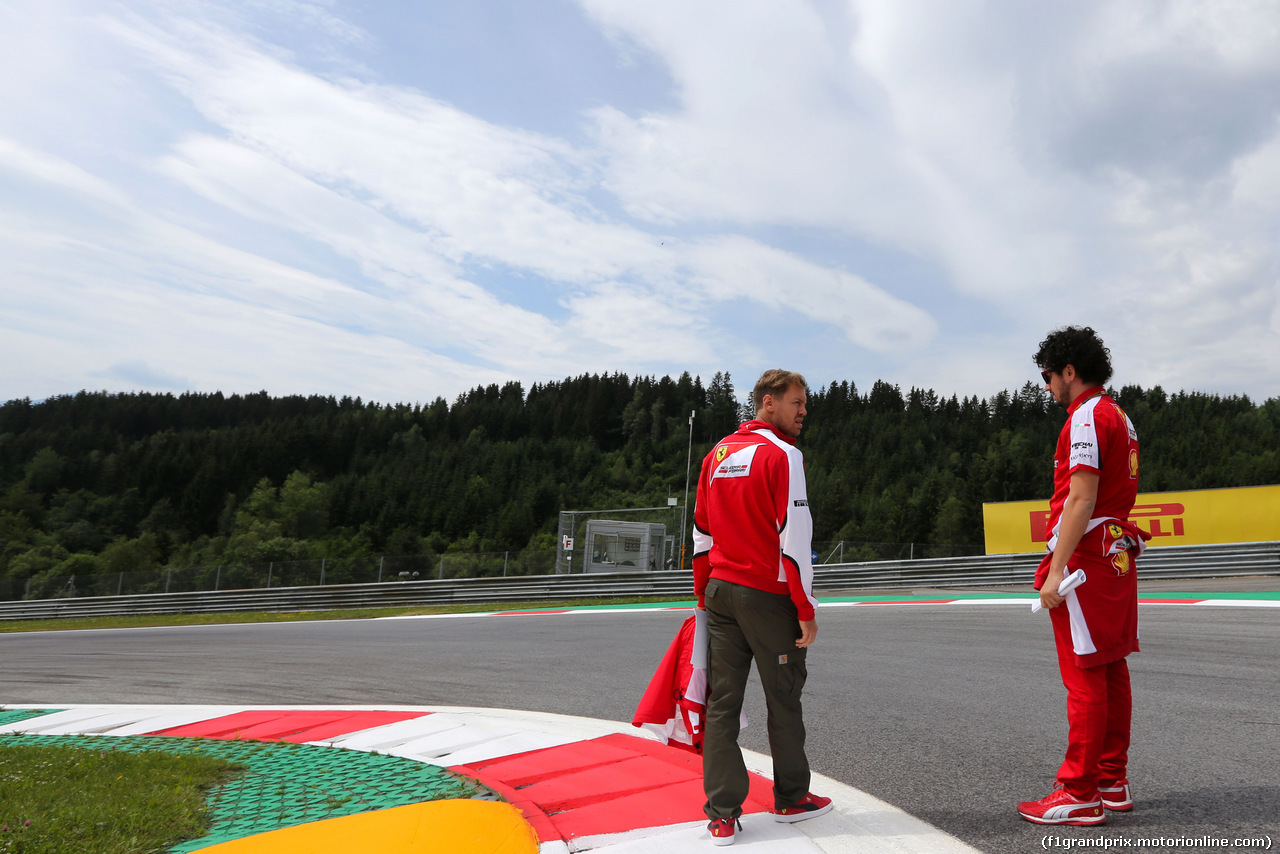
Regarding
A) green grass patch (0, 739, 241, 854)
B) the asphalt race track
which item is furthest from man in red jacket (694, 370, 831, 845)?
green grass patch (0, 739, 241, 854)

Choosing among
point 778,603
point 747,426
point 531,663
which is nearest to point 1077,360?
point 747,426

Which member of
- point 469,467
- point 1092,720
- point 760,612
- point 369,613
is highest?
point 469,467

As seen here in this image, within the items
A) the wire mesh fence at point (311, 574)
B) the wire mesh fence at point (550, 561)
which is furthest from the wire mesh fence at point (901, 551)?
the wire mesh fence at point (311, 574)

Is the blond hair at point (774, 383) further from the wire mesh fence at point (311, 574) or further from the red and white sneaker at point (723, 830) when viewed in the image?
the wire mesh fence at point (311, 574)

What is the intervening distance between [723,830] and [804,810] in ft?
1.40

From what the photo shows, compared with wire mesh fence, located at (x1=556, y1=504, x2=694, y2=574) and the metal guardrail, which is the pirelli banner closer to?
the metal guardrail

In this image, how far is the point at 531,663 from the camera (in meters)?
8.00

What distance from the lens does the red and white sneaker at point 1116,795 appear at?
2.83 meters

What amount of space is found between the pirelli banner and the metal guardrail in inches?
36.9

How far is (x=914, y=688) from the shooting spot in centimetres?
559

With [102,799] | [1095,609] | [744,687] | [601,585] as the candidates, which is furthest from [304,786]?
[601,585]

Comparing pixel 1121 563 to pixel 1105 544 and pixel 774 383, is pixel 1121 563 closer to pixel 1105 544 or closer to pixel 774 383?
pixel 1105 544

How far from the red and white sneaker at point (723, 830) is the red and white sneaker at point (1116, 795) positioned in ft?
4.60

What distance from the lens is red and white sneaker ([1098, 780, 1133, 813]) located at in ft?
9.29
